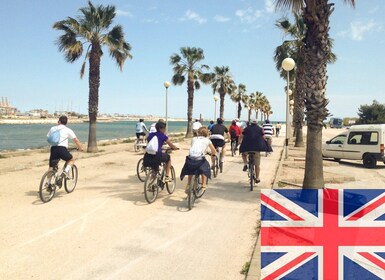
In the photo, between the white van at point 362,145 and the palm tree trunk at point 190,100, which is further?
the palm tree trunk at point 190,100

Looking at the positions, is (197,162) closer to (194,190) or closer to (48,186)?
(194,190)

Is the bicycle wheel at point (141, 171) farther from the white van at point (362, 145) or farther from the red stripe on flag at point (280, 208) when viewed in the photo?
the white van at point (362, 145)

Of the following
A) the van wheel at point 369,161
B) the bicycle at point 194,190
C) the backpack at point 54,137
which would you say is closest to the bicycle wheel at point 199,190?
the bicycle at point 194,190

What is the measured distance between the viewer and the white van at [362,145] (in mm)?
14859

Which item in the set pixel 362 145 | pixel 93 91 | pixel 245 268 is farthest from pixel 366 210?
pixel 93 91

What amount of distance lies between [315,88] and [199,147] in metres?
3.13

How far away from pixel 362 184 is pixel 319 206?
4609 millimetres

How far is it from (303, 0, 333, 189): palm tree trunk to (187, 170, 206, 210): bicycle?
2.62 m

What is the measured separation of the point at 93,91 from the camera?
62.2 feet

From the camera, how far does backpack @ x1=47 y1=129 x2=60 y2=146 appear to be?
7.62 meters

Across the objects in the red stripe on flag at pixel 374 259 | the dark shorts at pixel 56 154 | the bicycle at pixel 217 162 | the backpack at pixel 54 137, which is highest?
the backpack at pixel 54 137

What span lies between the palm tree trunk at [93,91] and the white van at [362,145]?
1279 cm

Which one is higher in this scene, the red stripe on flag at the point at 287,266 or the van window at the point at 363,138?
the van window at the point at 363,138

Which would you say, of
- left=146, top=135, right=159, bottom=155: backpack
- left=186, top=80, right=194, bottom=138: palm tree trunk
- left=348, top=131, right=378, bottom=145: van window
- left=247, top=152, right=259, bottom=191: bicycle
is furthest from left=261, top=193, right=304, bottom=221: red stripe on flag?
left=186, top=80, right=194, bottom=138: palm tree trunk
